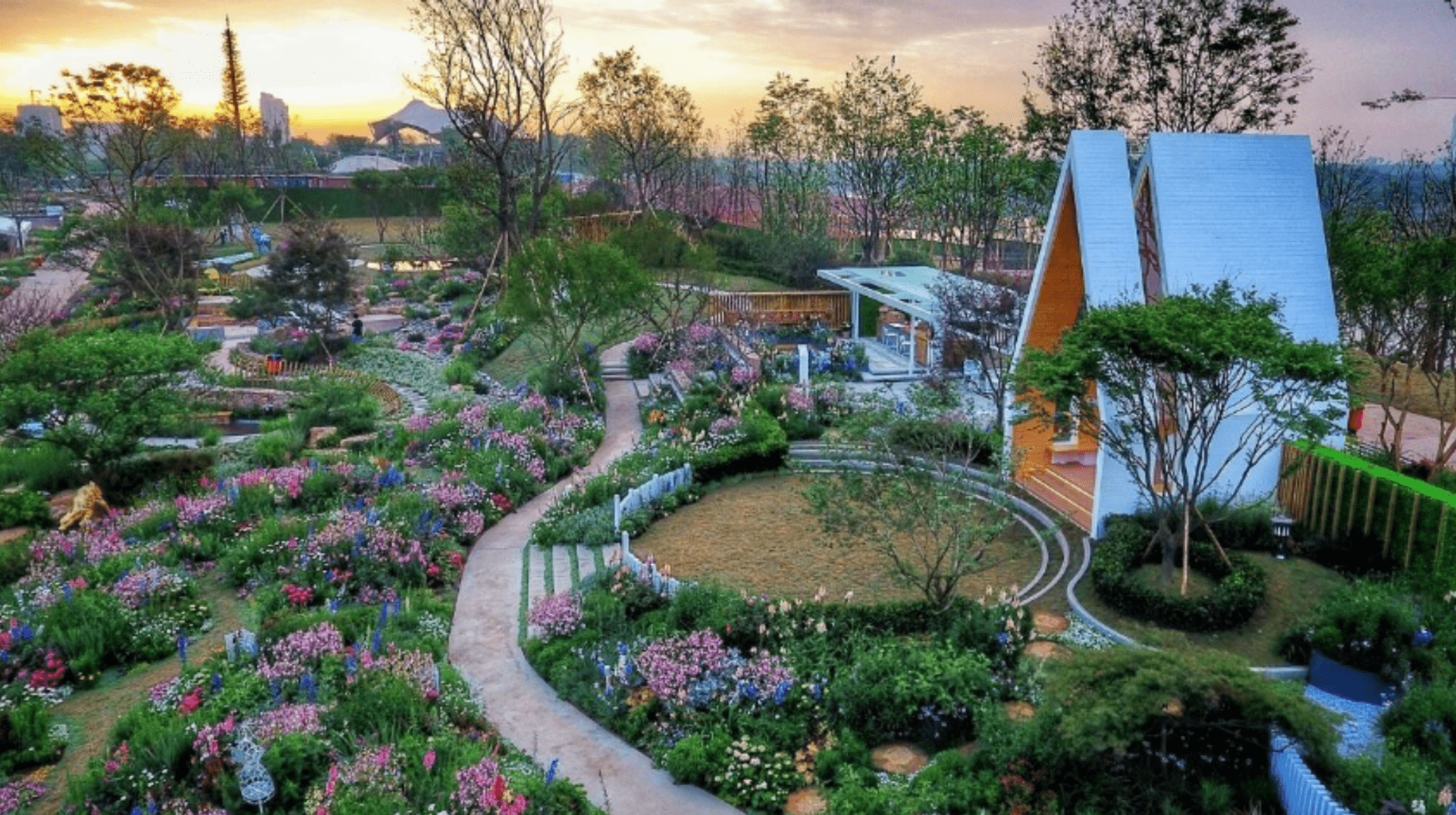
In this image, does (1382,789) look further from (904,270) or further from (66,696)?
(904,270)

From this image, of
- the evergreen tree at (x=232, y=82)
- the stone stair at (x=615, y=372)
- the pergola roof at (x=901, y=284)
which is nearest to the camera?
the pergola roof at (x=901, y=284)

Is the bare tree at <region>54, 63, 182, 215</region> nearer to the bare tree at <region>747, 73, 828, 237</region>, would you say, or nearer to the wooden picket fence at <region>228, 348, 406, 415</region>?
the wooden picket fence at <region>228, 348, 406, 415</region>

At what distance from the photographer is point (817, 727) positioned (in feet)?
32.3

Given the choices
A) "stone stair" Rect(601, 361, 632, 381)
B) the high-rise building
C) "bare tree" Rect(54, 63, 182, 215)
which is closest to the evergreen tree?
the high-rise building

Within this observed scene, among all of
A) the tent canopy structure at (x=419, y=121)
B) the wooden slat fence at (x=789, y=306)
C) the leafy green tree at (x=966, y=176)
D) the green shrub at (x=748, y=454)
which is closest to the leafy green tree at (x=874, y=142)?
the leafy green tree at (x=966, y=176)

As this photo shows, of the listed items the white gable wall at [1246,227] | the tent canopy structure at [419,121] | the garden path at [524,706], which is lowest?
the garden path at [524,706]

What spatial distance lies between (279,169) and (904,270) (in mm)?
69485

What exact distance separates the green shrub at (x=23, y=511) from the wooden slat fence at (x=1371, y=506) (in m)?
19.3

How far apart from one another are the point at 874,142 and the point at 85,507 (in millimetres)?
36799

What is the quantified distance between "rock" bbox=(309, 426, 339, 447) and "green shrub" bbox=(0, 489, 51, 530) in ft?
15.5

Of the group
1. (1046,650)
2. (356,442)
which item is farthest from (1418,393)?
(356,442)

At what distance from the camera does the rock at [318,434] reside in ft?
65.1

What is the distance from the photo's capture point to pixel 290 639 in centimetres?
1095

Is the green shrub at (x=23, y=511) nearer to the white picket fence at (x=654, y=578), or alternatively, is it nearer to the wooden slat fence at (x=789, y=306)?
the white picket fence at (x=654, y=578)
